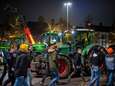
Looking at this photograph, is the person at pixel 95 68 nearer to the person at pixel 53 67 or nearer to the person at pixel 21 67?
the person at pixel 53 67

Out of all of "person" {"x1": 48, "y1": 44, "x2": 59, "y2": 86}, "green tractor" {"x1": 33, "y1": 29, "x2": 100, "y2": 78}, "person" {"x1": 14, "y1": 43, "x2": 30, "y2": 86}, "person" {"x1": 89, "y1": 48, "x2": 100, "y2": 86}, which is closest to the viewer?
"person" {"x1": 14, "y1": 43, "x2": 30, "y2": 86}

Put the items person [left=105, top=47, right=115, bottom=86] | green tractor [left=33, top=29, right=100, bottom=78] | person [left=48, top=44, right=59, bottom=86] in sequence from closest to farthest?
person [left=48, top=44, right=59, bottom=86]
person [left=105, top=47, right=115, bottom=86]
green tractor [left=33, top=29, right=100, bottom=78]

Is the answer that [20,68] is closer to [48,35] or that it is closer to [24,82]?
[24,82]

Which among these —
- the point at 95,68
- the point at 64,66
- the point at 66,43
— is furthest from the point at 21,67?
the point at 66,43

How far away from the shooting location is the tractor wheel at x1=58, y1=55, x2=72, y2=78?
1798cm

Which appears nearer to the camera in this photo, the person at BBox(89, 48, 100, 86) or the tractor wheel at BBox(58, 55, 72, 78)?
the person at BBox(89, 48, 100, 86)

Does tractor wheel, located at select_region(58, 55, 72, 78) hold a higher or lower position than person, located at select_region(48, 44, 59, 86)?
lower

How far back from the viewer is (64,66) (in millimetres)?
18219

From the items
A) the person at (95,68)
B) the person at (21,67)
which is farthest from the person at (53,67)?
the person at (21,67)

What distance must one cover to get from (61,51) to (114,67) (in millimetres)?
5732

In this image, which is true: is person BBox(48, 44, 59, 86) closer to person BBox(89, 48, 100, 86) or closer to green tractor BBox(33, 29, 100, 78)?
person BBox(89, 48, 100, 86)

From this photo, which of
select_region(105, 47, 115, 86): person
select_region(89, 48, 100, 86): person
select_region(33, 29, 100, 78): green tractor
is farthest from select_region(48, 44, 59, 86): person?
select_region(33, 29, 100, 78): green tractor

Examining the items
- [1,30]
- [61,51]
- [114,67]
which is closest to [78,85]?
[114,67]

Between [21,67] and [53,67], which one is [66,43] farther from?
[21,67]
